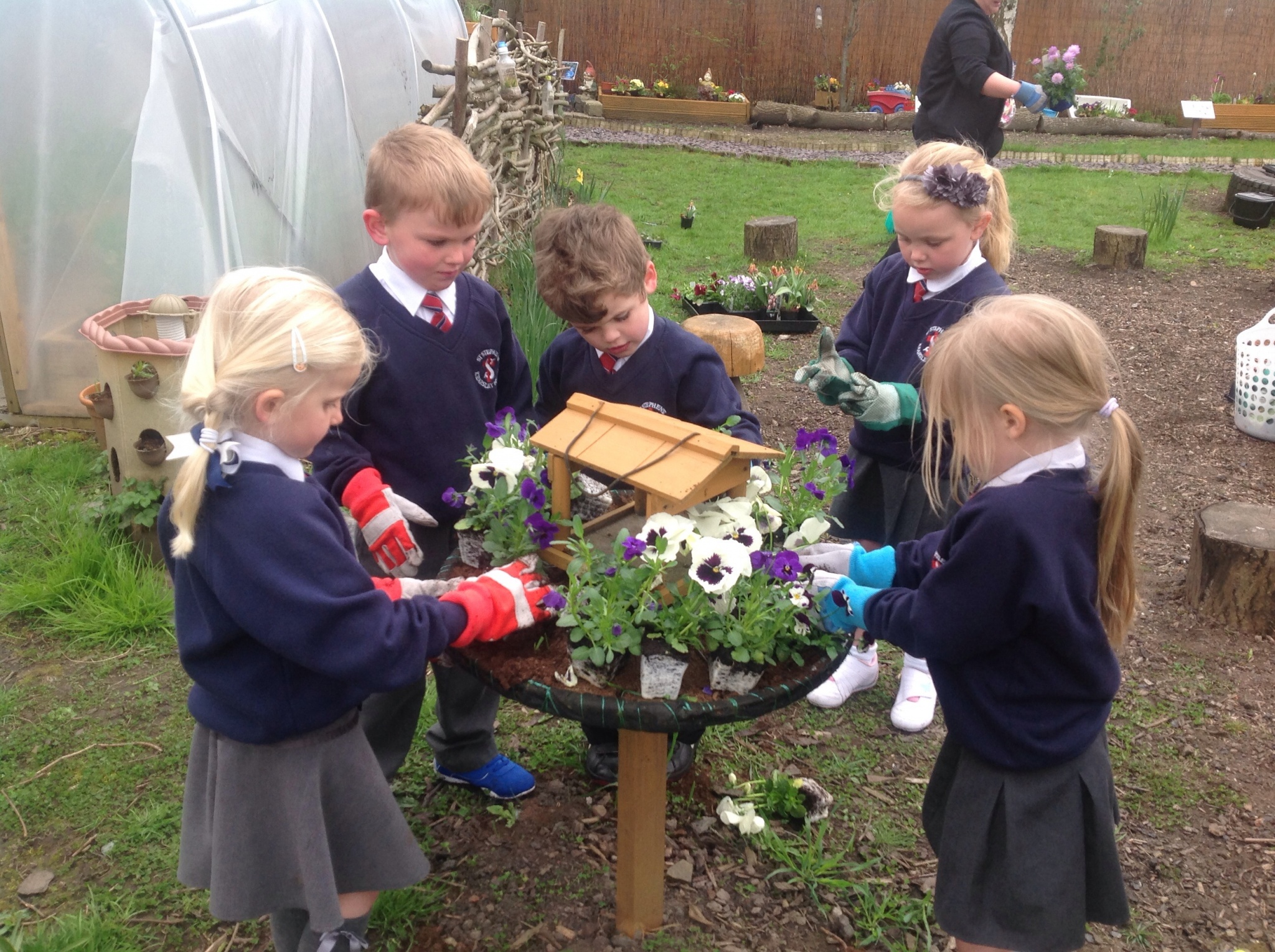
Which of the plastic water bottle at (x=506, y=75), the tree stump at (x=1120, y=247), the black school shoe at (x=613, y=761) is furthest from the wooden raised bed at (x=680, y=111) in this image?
the black school shoe at (x=613, y=761)

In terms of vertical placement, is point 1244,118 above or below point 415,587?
above

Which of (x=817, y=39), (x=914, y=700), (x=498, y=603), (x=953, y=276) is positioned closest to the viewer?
(x=498, y=603)

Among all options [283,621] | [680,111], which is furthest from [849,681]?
[680,111]

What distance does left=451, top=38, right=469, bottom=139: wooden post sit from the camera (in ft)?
16.2

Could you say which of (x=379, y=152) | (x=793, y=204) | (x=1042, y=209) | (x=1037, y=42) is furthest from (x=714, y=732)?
(x=1037, y=42)

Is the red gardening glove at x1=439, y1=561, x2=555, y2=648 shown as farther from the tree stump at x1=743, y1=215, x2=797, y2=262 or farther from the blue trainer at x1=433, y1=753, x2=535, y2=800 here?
the tree stump at x1=743, y1=215, x2=797, y2=262

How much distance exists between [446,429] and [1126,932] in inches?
79.3

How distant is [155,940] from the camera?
2307 mm

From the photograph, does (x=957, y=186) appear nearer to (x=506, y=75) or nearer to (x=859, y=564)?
(x=859, y=564)

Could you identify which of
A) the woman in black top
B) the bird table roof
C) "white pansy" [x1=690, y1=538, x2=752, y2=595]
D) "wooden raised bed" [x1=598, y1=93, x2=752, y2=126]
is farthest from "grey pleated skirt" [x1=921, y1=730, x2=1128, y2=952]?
"wooden raised bed" [x1=598, y1=93, x2=752, y2=126]

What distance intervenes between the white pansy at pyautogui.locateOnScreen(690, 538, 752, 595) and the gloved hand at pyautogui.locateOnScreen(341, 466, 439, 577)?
720mm

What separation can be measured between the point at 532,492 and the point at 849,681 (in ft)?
5.69

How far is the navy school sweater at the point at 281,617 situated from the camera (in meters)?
1.55

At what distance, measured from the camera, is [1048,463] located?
1.69m
